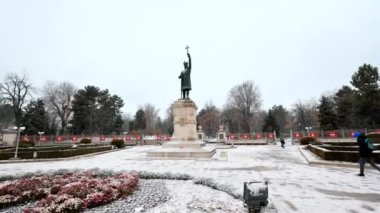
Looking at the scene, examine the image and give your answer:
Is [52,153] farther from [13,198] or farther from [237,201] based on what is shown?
[237,201]

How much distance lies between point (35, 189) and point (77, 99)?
61.2 m

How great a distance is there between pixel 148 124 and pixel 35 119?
35.0 metres

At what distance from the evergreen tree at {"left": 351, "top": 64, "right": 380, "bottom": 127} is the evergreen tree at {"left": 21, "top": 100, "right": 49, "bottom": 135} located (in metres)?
70.5

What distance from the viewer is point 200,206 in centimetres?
577

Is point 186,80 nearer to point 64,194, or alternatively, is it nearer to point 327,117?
point 64,194

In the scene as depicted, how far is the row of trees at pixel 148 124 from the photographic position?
1850 inches

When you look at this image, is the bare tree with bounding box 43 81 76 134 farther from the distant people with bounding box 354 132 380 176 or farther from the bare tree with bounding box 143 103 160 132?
the distant people with bounding box 354 132 380 176

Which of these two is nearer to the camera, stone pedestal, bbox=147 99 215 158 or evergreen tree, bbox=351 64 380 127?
stone pedestal, bbox=147 99 215 158

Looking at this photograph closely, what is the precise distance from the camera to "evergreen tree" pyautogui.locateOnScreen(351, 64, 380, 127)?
45094mm

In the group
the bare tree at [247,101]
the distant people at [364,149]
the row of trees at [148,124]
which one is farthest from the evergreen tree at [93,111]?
the distant people at [364,149]

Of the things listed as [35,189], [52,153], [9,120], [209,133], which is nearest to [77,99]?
[9,120]

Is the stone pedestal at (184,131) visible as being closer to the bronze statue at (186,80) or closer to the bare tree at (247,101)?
the bronze statue at (186,80)

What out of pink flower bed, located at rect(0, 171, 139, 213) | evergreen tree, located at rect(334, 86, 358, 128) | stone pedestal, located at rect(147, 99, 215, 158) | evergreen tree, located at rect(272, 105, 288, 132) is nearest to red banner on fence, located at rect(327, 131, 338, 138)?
evergreen tree, located at rect(334, 86, 358, 128)

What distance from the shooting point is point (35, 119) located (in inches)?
2309
